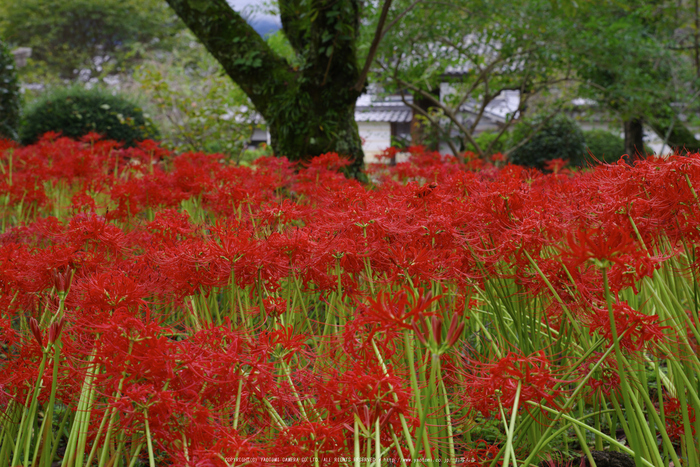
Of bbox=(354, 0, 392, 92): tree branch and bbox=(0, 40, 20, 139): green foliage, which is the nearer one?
bbox=(354, 0, 392, 92): tree branch

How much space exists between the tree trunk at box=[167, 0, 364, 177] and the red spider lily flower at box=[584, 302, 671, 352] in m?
Result: 3.82

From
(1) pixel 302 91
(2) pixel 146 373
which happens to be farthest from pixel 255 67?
(2) pixel 146 373

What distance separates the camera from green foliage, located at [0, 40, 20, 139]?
8.09m

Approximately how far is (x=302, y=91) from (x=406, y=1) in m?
3.09

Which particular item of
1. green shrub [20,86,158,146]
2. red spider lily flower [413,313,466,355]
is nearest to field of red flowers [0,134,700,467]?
red spider lily flower [413,313,466,355]

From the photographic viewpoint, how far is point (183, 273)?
1.63 metres

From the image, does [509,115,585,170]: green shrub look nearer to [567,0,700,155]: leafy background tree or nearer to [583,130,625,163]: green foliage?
[583,130,625,163]: green foliage

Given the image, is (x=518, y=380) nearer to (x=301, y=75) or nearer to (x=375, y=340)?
(x=375, y=340)

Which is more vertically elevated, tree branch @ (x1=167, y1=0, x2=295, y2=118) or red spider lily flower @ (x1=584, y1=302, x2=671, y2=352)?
tree branch @ (x1=167, y1=0, x2=295, y2=118)

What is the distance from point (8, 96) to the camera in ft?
27.0

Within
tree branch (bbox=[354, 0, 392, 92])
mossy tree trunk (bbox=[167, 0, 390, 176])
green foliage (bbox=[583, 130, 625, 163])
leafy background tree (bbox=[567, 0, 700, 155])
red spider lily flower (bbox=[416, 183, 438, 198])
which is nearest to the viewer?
red spider lily flower (bbox=[416, 183, 438, 198])

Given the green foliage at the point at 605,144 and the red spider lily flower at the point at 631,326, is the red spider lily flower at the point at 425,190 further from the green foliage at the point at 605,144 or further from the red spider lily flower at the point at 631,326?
the green foliage at the point at 605,144

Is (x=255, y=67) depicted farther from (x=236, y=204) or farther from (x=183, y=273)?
(x=183, y=273)

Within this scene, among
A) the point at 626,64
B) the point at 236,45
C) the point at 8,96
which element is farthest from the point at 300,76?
the point at 8,96
